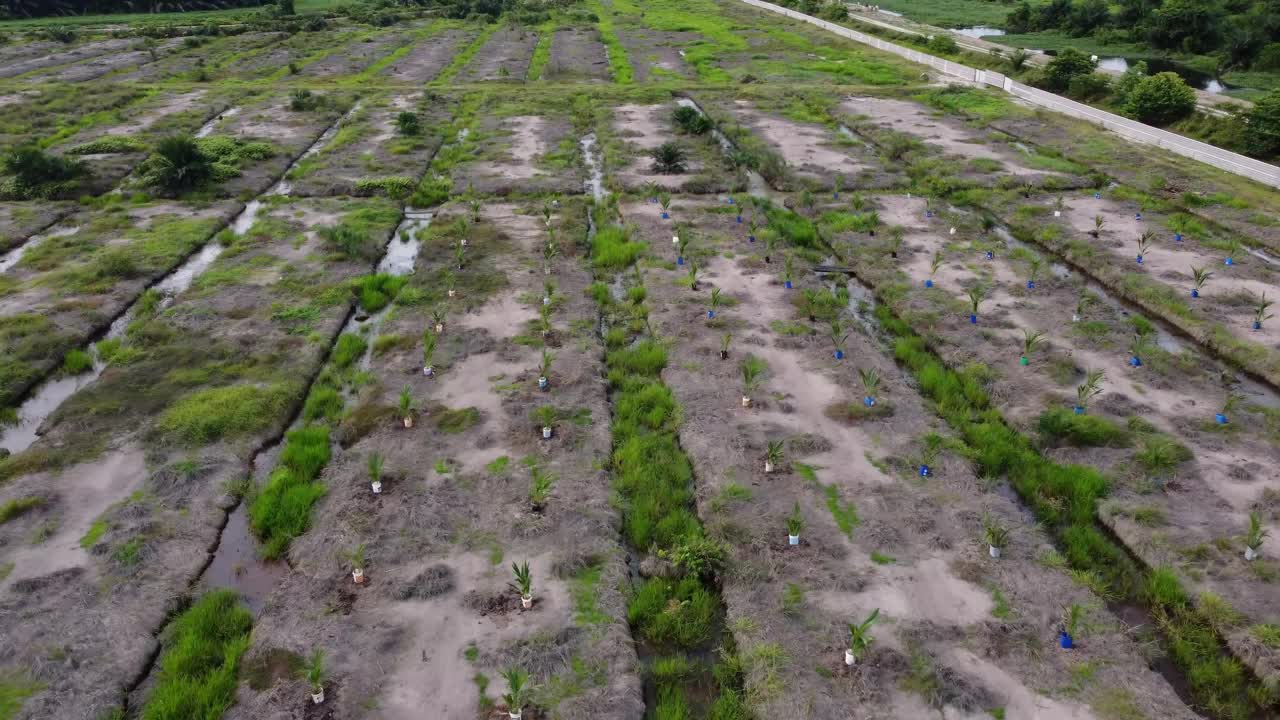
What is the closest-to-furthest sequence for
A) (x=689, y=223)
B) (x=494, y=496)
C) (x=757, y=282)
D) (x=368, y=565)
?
(x=368, y=565)
(x=494, y=496)
(x=757, y=282)
(x=689, y=223)

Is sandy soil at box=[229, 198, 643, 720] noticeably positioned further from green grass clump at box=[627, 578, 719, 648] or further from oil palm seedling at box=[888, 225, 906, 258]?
oil palm seedling at box=[888, 225, 906, 258]

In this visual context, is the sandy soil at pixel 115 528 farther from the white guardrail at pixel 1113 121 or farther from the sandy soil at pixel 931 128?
the white guardrail at pixel 1113 121

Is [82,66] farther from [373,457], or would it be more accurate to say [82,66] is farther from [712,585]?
[712,585]

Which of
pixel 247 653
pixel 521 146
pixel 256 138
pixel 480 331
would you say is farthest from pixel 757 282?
pixel 256 138

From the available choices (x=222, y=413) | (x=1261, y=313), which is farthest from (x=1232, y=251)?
(x=222, y=413)

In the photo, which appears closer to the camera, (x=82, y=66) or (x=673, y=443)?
(x=673, y=443)

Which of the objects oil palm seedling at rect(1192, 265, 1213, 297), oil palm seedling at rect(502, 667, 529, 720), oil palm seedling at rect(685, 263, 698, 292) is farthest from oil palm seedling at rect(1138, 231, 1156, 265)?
oil palm seedling at rect(502, 667, 529, 720)
